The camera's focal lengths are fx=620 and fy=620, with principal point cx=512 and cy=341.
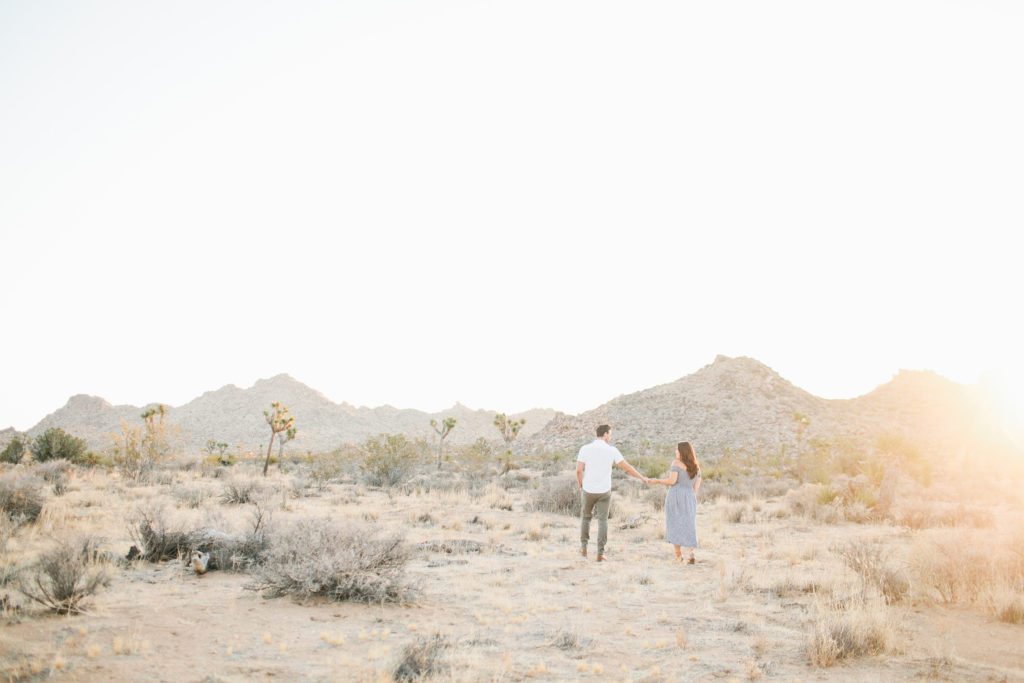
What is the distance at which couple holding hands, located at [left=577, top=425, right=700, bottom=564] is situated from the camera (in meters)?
11.1

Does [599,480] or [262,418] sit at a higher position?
[262,418]

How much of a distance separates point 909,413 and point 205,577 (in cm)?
7700

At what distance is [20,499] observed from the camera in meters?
12.1

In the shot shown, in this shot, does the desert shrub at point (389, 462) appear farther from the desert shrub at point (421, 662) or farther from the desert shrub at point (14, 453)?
the desert shrub at point (421, 662)

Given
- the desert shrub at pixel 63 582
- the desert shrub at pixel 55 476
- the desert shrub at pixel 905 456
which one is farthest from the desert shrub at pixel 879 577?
the desert shrub at pixel 905 456

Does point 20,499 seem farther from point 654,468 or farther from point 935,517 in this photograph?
point 654,468

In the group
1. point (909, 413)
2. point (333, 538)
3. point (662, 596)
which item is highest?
point (909, 413)

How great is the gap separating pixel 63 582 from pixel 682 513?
364 inches

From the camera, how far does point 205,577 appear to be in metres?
8.62

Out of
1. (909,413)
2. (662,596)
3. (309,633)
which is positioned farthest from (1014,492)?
(909,413)

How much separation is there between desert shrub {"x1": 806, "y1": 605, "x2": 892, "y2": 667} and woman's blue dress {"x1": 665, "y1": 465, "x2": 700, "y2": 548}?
4966 mm

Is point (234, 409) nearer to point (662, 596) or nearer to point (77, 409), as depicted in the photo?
point (77, 409)

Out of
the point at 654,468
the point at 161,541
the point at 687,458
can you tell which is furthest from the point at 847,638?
the point at 654,468

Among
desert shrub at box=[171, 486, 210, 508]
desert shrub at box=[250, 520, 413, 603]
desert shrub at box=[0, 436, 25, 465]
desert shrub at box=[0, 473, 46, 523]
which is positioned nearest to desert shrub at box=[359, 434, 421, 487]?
desert shrub at box=[171, 486, 210, 508]
